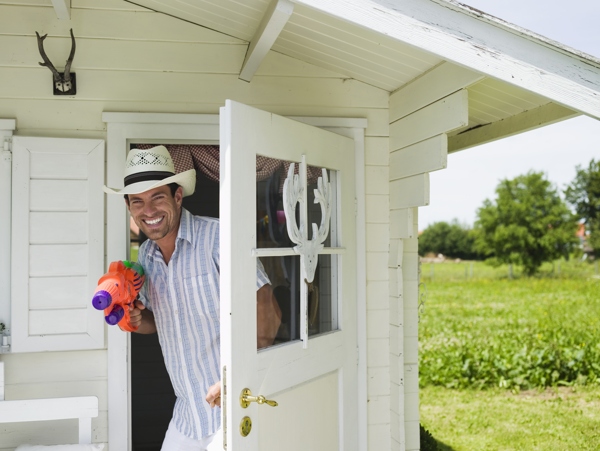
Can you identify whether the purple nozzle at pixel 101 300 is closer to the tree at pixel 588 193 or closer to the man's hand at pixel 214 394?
the man's hand at pixel 214 394

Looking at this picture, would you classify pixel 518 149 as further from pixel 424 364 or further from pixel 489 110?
pixel 489 110

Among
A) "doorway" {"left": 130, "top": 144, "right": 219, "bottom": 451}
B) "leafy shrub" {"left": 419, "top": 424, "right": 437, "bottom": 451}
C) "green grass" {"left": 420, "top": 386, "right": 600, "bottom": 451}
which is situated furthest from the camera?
"green grass" {"left": 420, "top": 386, "right": 600, "bottom": 451}

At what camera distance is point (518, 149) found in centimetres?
3534

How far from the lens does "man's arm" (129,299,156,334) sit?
3.28 metres

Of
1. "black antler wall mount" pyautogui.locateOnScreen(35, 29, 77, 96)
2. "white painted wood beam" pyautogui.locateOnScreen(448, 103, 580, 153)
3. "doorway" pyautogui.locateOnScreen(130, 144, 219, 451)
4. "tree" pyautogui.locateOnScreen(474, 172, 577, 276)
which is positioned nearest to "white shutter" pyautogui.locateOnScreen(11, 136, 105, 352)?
"black antler wall mount" pyautogui.locateOnScreen(35, 29, 77, 96)

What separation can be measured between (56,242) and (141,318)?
60 cm

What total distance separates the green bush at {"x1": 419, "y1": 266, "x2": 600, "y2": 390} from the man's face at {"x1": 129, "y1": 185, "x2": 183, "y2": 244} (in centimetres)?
658

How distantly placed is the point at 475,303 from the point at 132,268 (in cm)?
1547

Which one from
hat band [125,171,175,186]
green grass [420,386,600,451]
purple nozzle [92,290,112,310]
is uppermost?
hat band [125,171,175,186]

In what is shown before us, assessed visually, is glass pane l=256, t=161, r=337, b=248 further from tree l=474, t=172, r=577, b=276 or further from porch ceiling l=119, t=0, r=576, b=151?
tree l=474, t=172, r=577, b=276

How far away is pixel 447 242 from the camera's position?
34.6m

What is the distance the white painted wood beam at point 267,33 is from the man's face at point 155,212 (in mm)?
747

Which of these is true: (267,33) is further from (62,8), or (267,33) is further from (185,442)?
(185,442)

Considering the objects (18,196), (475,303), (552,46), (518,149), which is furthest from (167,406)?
(518,149)
